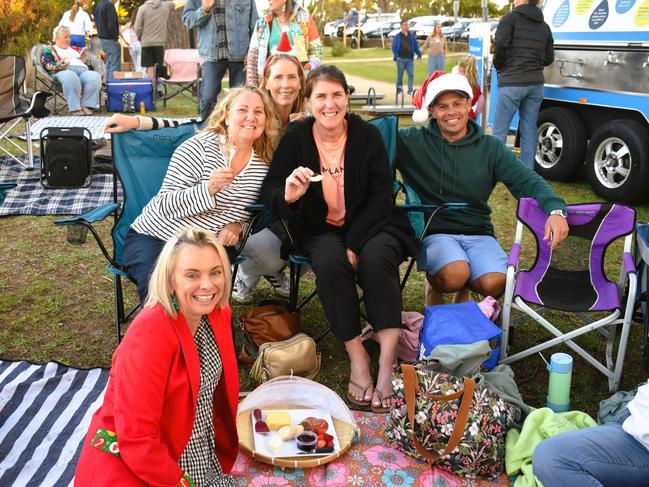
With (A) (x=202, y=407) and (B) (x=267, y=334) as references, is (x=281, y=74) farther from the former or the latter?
(A) (x=202, y=407)

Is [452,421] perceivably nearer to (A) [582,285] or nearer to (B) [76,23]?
(A) [582,285]

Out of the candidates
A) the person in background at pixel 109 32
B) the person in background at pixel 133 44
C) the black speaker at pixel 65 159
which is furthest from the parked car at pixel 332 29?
the black speaker at pixel 65 159

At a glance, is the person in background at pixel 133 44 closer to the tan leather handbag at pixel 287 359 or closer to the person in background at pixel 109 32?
the person in background at pixel 109 32

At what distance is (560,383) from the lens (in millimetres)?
2713

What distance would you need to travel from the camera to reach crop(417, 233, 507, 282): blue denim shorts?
322 cm

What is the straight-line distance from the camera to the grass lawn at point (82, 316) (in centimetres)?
319

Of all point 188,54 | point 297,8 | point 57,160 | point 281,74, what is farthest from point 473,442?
point 188,54

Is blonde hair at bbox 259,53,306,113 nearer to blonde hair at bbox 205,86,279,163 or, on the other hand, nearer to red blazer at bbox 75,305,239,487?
blonde hair at bbox 205,86,279,163

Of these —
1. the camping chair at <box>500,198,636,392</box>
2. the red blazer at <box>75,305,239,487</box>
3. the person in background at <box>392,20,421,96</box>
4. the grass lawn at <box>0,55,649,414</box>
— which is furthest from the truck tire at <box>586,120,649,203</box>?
the person in background at <box>392,20,421,96</box>

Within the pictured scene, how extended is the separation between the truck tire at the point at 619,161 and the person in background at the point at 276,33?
2401 millimetres

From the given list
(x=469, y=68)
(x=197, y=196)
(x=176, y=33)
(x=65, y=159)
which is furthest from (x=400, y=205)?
(x=176, y=33)

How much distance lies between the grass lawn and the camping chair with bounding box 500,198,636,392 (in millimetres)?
133

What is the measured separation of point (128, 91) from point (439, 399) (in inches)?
366

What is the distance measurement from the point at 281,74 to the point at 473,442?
1.98 meters
